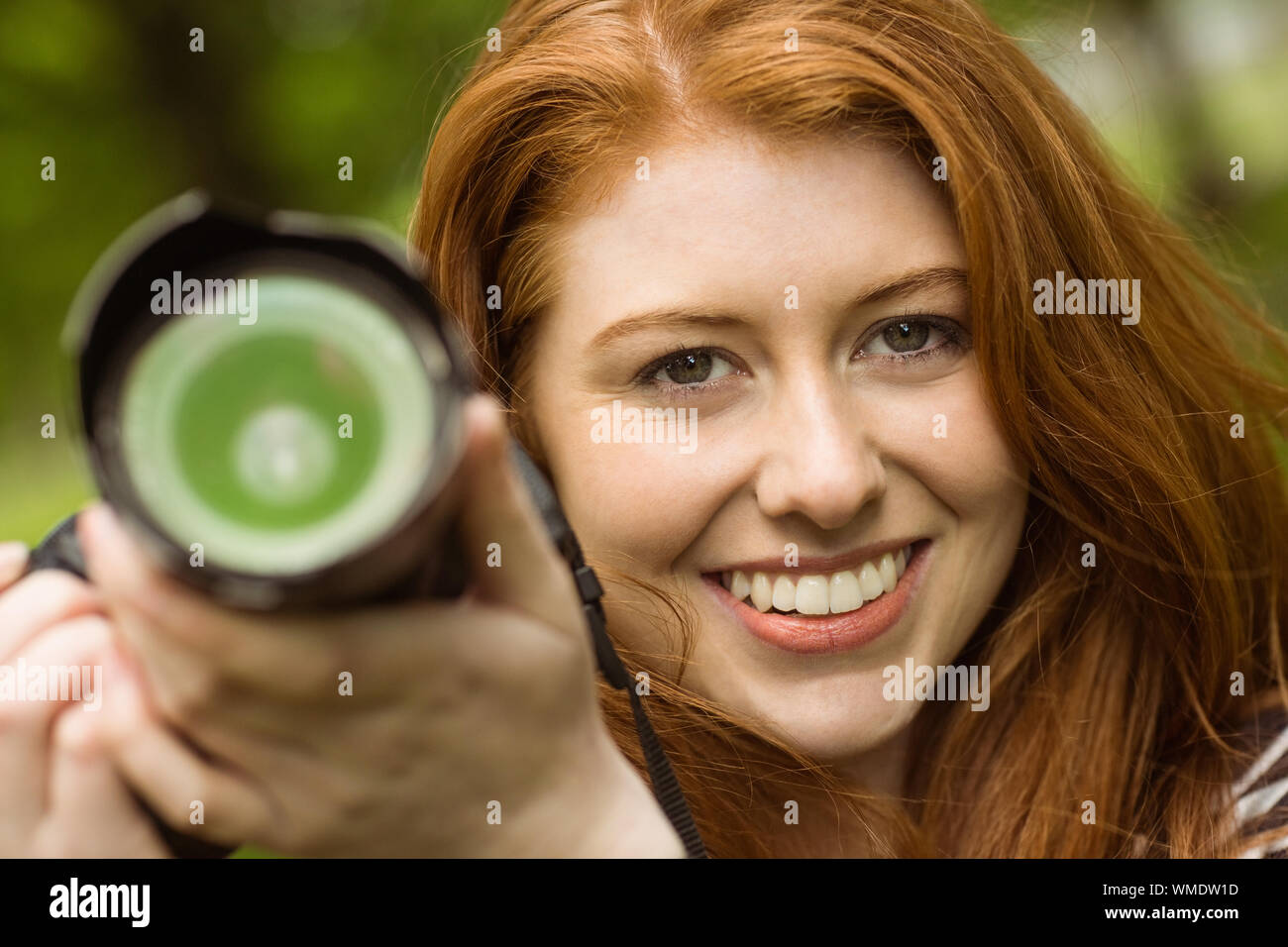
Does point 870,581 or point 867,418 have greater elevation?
point 867,418

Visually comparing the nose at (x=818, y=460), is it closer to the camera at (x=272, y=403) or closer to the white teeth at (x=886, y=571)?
the white teeth at (x=886, y=571)

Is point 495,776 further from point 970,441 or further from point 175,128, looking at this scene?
point 175,128

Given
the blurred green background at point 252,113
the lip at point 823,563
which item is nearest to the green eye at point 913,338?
the lip at point 823,563

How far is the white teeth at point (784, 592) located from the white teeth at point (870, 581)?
0.10m

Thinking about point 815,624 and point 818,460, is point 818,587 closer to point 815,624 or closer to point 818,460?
point 815,624

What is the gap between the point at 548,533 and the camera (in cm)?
110

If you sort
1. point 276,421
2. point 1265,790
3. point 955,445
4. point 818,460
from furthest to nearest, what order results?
point 1265,790
point 955,445
point 818,460
point 276,421

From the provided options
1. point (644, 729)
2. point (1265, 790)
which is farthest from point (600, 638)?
point (1265, 790)

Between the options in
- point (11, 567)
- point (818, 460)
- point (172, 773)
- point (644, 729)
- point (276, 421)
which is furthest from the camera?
point (818, 460)

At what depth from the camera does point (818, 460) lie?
1414 mm

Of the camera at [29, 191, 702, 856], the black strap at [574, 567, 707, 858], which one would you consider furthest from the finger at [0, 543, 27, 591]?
the black strap at [574, 567, 707, 858]

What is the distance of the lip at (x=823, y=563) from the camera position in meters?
1.53

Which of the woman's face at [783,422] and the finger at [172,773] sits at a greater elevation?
the woman's face at [783,422]

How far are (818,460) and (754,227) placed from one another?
0.31m
